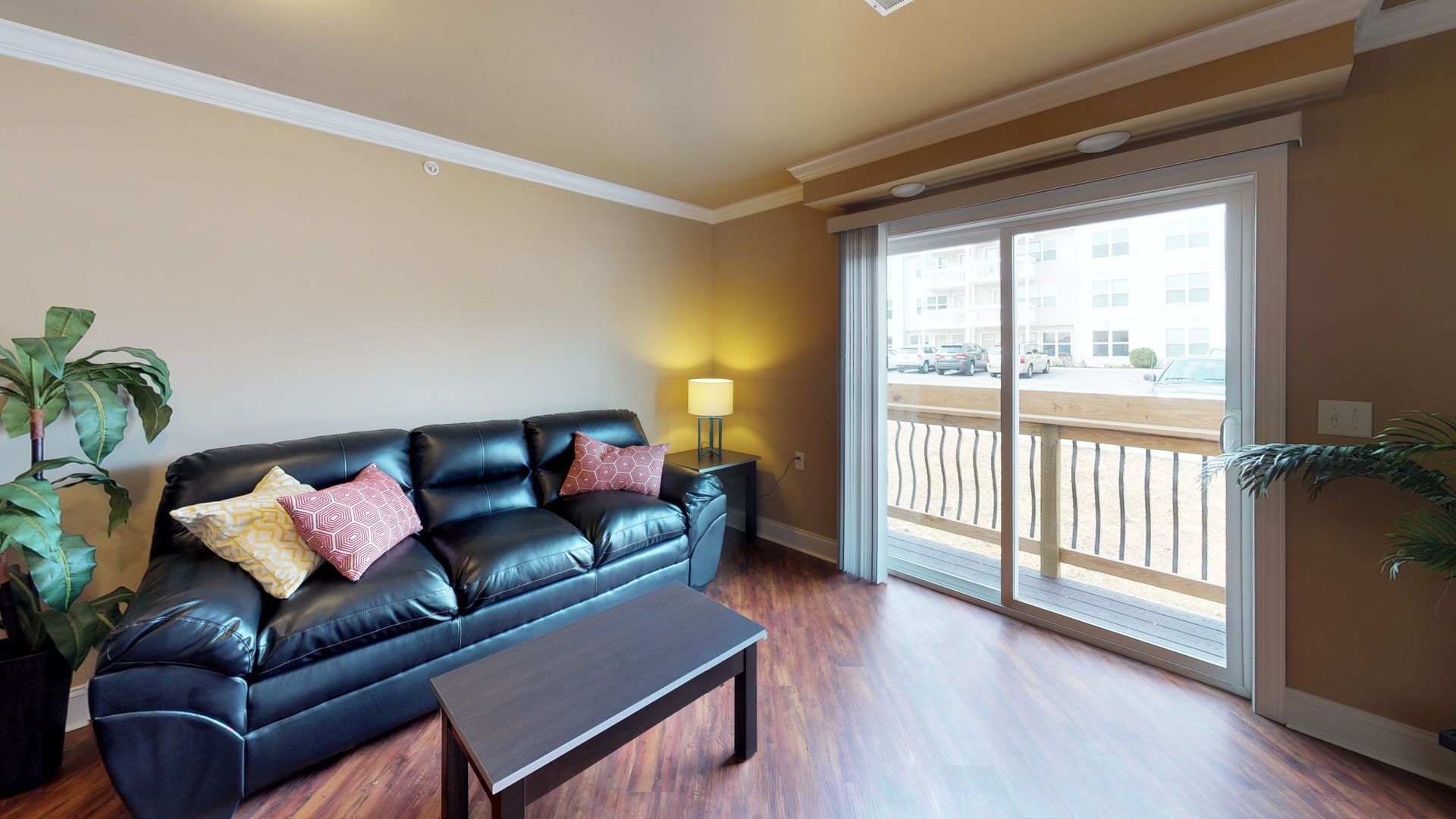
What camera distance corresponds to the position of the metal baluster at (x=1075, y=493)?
2.52 meters

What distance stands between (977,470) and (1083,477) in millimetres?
520

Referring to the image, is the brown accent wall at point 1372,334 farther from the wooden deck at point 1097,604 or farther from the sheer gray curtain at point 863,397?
the sheer gray curtain at point 863,397

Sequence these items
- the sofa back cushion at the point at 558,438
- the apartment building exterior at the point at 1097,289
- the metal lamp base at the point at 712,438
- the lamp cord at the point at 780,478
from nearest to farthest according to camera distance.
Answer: the apartment building exterior at the point at 1097,289 → the sofa back cushion at the point at 558,438 → the lamp cord at the point at 780,478 → the metal lamp base at the point at 712,438

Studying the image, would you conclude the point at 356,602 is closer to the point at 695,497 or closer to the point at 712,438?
the point at 695,497

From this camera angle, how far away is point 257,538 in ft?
5.87

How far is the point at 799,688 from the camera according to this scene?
2102 mm

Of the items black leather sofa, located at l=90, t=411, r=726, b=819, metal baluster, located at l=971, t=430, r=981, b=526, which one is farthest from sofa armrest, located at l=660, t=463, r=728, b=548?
metal baluster, located at l=971, t=430, r=981, b=526

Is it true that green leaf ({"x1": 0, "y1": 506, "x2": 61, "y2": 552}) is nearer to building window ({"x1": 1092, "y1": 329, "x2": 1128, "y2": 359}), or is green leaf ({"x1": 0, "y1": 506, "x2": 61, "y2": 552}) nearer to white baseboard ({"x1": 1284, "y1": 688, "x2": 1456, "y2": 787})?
building window ({"x1": 1092, "y1": 329, "x2": 1128, "y2": 359})

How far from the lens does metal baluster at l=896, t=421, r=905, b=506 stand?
3.25 m

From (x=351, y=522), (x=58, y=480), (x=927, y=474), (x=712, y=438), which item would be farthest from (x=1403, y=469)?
(x=58, y=480)

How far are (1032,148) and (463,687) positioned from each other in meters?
3.01

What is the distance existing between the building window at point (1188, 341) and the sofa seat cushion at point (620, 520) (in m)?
2.42

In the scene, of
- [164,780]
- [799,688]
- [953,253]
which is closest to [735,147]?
[953,253]

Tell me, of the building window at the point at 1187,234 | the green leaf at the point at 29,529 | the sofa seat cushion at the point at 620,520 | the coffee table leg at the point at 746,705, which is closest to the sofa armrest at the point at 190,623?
the green leaf at the point at 29,529
